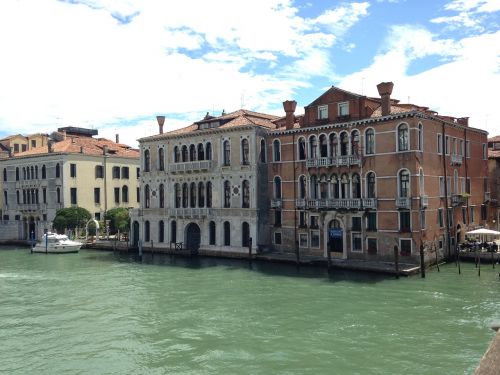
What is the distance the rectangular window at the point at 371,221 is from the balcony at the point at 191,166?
35.3ft

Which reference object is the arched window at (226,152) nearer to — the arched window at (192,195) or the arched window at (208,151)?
the arched window at (208,151)

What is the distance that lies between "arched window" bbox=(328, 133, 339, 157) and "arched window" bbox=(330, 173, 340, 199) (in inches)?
46.0

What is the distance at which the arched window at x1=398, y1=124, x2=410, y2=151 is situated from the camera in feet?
79.3

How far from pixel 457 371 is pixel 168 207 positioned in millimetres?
25052

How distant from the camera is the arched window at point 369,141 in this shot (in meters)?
25.4

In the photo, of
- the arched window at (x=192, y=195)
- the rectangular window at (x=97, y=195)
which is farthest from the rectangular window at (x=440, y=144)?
the rectangular window at (x=97, y=195)

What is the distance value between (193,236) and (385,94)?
1558cm

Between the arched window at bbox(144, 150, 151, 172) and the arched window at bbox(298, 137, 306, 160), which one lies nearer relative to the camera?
the arched window at bbox(298, 137, 306, 160)

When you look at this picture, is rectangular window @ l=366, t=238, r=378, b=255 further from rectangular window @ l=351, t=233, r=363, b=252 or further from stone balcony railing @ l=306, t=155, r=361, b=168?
stone balcony railing @ l=306, t=155, r=361, b=168

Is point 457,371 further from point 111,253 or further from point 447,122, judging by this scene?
point 111,253

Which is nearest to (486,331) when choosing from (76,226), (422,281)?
(422,281)

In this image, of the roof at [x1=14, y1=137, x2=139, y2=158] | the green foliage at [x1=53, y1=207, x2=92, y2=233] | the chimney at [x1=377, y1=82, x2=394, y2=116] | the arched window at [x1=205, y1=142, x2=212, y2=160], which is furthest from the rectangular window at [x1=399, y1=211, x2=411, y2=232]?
the roof at [x1=14, y1=137, x2=139, y2=158]

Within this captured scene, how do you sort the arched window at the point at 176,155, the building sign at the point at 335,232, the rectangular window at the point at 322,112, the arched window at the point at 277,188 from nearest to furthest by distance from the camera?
the building sign at the point at 335,232 < the rectangular window at the point at 322,112 < the arched window at the point at 277,188 < the arched window at the point at 176,155

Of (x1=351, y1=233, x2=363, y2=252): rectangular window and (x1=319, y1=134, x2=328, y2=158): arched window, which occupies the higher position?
(x1=319, y1=134, x2=328, y2=158): arched window
